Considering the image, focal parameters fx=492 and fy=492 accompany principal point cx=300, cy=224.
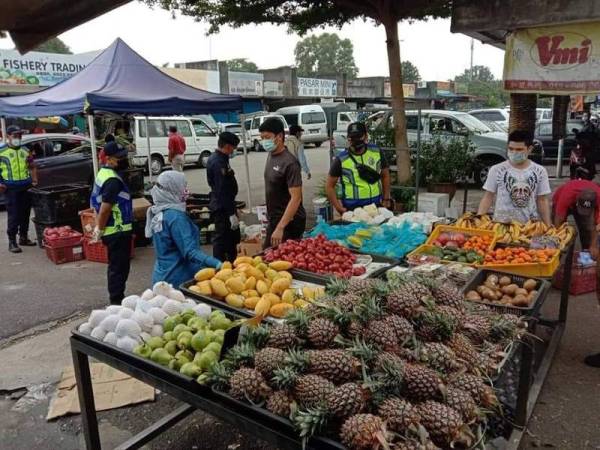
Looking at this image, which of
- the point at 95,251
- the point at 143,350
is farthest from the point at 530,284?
the point at 95,251

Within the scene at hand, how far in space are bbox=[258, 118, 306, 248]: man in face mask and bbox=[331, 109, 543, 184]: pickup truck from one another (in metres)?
7.35

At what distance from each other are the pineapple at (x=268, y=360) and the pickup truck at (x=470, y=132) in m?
10.5

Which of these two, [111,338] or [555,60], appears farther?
[555,60]

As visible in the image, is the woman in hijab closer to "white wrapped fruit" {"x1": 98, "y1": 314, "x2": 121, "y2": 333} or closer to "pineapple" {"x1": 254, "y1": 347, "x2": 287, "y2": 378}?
"white wrapped fruit" {"x1": 98, "y1": 314, "x2": 121, "y2": 333}

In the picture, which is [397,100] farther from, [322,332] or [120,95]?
[322,332]

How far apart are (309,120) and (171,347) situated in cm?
2614

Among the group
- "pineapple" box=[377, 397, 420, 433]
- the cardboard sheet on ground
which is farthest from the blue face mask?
"pineapple" box=[377, 397, 420, 433]

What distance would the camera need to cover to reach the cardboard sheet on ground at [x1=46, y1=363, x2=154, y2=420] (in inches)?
147

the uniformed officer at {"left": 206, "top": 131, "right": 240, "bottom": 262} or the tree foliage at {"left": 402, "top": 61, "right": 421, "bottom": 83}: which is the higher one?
the tree foliage at {"left": 402, "top": 61, "right": 421, "bottom": 83}

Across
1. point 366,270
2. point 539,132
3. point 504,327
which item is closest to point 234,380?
point 504,327

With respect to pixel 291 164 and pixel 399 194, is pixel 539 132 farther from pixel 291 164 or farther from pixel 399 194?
pixel 291 164

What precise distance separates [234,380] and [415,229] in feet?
10.6

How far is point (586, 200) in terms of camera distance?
16.9 feet

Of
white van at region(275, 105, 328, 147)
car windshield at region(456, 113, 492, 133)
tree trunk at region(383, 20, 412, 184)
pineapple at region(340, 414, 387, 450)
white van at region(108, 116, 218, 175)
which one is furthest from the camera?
white van at region(275, 105, 328, 147)
